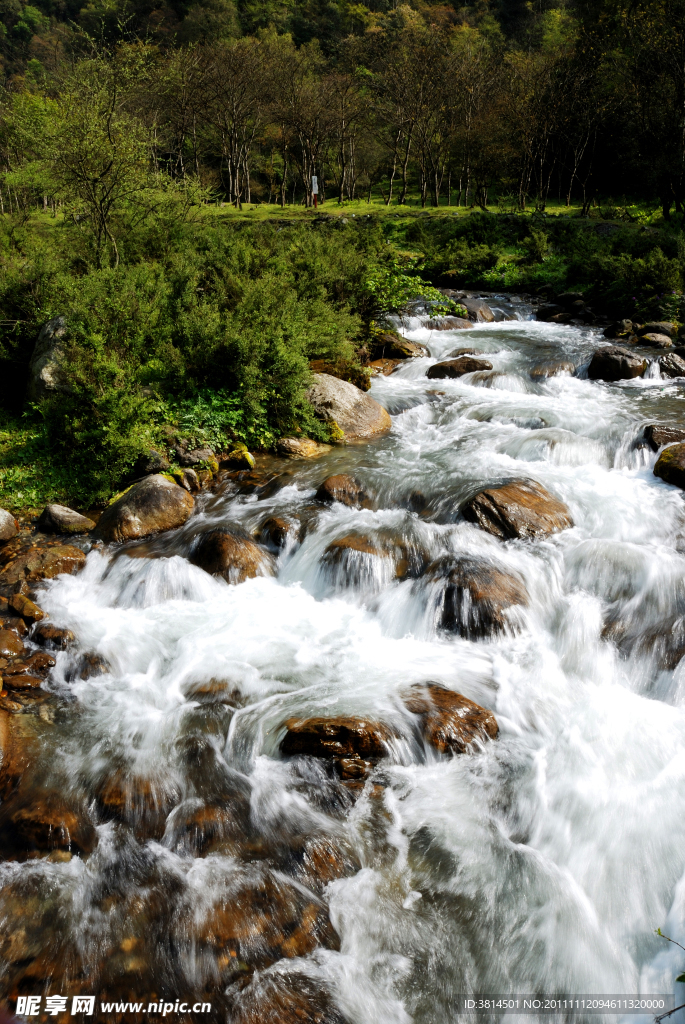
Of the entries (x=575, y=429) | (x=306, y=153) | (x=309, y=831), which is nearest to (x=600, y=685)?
(x=309, y=831)

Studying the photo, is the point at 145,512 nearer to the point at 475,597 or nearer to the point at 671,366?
the point at 475,597

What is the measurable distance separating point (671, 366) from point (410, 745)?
12425 millimetres

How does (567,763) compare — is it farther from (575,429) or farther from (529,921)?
(575,429)

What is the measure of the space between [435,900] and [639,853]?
1.63 metres

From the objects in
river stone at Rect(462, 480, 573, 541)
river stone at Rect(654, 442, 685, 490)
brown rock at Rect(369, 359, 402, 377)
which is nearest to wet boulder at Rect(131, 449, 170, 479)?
river stone at Rect(462, 480, 573, 541)

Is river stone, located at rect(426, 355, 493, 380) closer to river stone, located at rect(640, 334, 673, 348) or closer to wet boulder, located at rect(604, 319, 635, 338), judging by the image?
river stone, located at rect(640, 334, 673, 348)

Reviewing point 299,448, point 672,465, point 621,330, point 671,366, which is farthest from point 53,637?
point 621,330

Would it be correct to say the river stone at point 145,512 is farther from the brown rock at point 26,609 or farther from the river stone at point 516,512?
the river stone at point 516,512

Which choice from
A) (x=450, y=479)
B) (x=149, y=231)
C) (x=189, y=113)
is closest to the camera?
(x=450, y=479)

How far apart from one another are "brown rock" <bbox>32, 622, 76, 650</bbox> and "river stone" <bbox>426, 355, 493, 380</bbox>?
10322 mm

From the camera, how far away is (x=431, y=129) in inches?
1847

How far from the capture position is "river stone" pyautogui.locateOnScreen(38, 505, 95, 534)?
880cm

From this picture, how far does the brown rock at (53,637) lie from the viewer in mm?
6695

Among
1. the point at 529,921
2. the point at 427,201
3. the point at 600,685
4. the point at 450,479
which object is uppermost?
the point at 427,201
